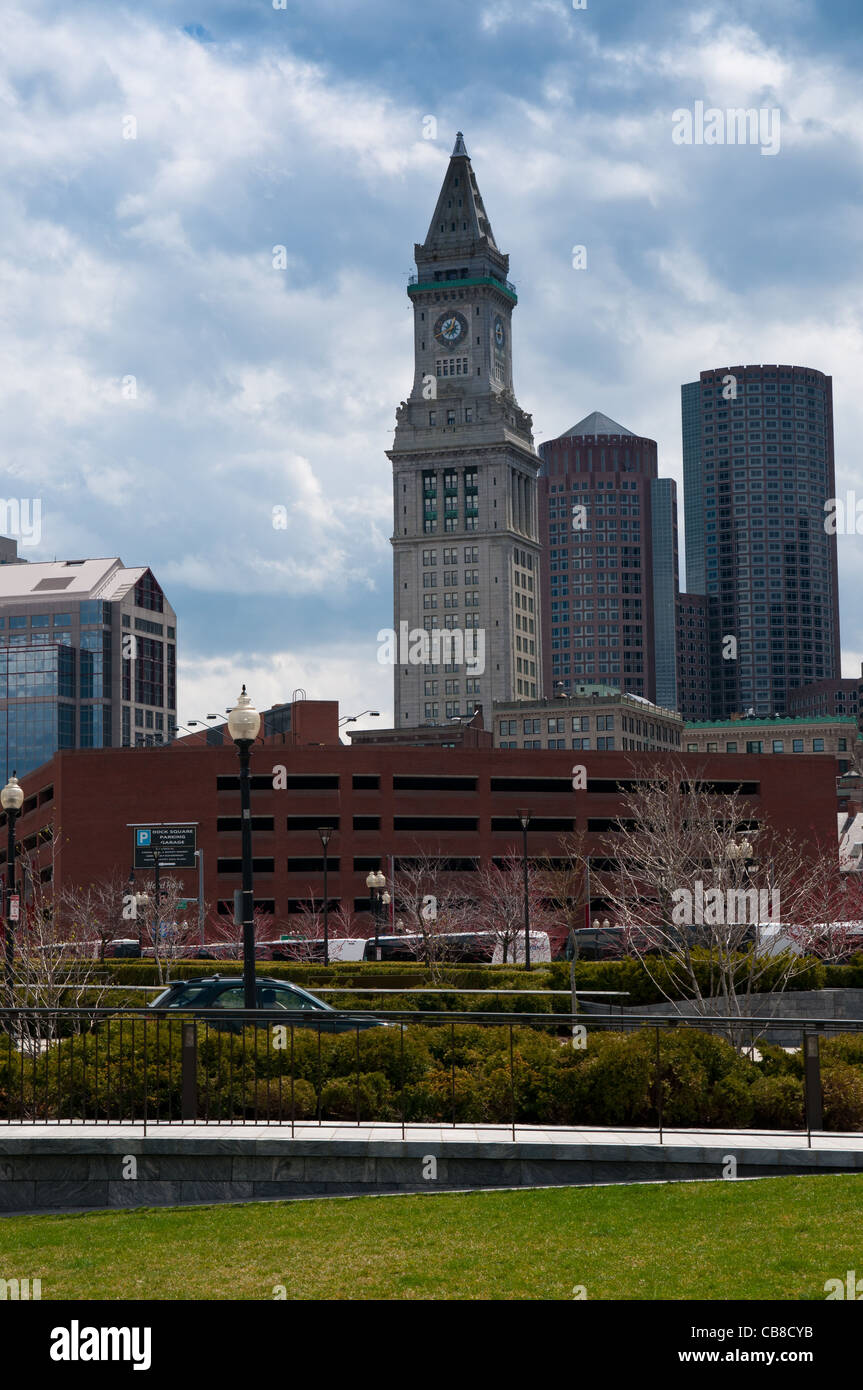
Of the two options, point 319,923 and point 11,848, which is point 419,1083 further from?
point 319,923

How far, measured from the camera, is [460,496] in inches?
7657

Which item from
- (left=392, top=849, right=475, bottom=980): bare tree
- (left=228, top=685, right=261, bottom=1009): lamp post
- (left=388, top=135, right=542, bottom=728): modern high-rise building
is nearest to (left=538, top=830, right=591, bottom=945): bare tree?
(left=392, top=849, right=475, bottom=980): bare tree

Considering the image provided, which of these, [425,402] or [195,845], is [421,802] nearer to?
[195,845]

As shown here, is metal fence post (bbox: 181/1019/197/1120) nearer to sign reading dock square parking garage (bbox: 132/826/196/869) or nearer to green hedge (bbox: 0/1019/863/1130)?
green hedge (bbox: 0/1019/863/1130)

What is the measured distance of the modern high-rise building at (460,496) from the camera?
18812cm

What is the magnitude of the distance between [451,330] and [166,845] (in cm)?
12601

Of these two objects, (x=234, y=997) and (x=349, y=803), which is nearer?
(x=234, y=997)

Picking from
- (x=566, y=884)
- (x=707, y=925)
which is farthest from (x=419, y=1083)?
(x=566, y=884)

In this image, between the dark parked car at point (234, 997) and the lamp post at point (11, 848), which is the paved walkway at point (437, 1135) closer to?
the dark parked car at point (234, 997)

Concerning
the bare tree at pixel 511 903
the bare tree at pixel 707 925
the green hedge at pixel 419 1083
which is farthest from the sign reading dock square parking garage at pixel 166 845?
the green hedge at pixel 419 1083

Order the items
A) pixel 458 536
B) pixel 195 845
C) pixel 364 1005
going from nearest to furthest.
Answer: pixel 364 1005 → pixel 195 845 → pixel 458 536
